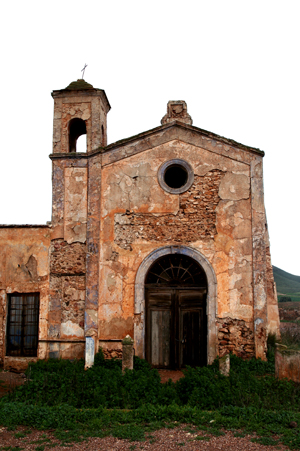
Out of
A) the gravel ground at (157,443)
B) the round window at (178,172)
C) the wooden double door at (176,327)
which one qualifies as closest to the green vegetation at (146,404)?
Answer: the gravel ground at (157,443)

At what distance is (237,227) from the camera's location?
447 inches

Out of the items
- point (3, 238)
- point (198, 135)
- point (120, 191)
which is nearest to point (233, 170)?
point (198, 135)

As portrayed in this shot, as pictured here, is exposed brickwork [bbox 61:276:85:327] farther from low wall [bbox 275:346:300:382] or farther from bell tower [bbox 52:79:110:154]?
low wall [bbox 275:346:300:382]

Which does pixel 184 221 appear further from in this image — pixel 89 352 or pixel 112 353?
pixel 89 352

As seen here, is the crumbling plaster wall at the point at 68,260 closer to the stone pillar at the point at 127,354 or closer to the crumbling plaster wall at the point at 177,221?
the crumbling plaster wall at the point at 177,221

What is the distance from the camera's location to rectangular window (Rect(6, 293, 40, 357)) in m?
11.8

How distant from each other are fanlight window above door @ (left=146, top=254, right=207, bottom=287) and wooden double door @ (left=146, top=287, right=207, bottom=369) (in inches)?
7.7

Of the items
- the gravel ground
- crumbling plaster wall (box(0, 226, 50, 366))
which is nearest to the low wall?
the gravel ground

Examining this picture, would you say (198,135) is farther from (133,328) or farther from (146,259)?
(133,328)

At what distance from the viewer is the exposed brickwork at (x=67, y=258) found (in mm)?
11680

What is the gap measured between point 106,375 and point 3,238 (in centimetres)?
544

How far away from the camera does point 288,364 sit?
336 inches

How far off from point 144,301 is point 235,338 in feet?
8.77

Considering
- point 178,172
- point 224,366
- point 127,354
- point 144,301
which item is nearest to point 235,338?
point 224,366
